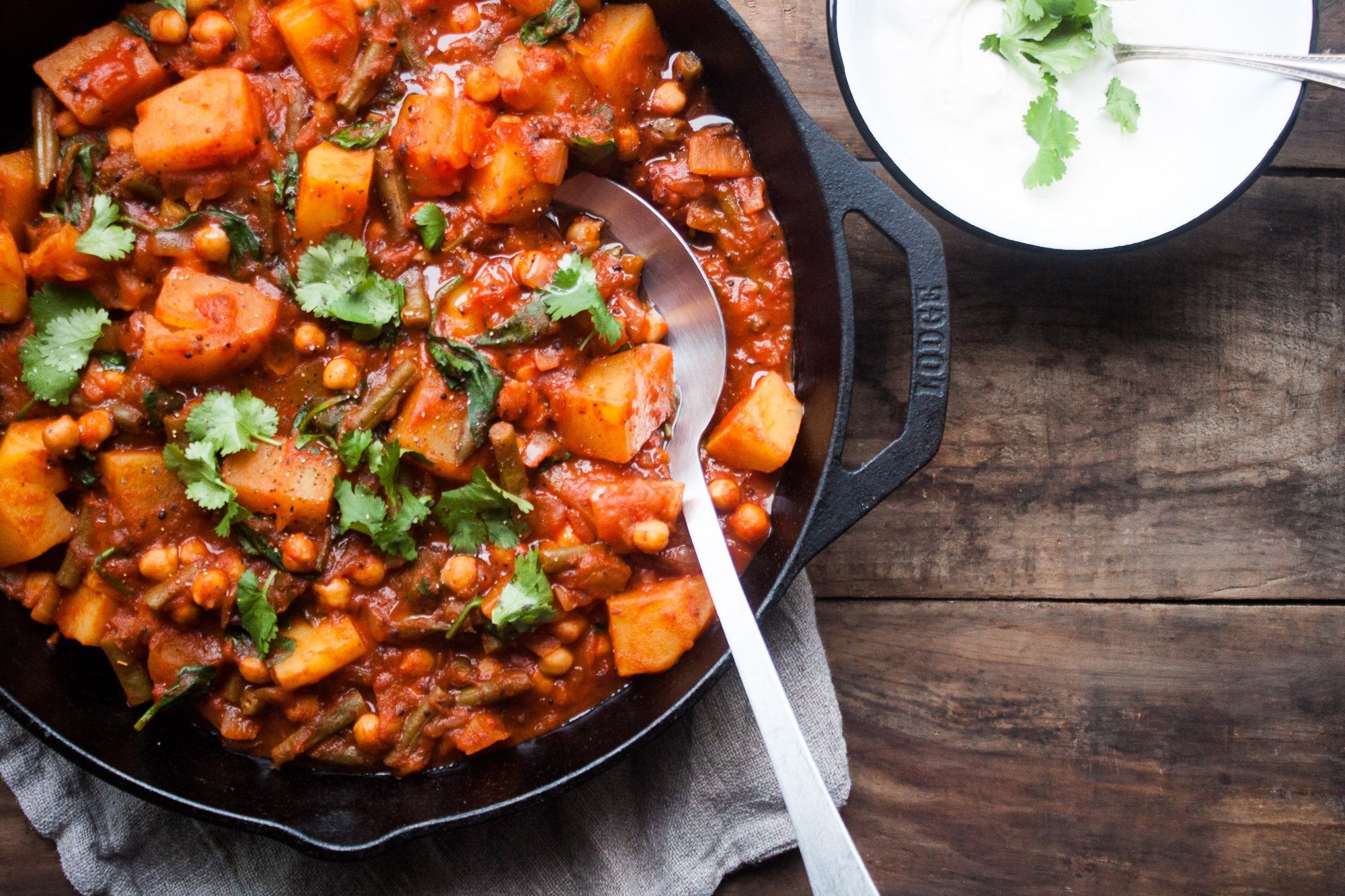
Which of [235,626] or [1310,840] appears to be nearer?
[235,626]

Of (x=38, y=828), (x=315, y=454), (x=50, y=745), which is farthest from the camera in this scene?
(x=38, y=828)

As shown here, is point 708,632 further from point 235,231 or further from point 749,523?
point 235,231

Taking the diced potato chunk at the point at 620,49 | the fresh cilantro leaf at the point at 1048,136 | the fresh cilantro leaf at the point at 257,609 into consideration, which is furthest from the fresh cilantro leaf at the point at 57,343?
the fresh cilantro leaf at the point at 1048,136

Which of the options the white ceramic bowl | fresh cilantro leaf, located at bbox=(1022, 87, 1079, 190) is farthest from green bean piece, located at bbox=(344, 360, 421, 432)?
fresh cilantro leaf, located at bbox=(1022, 87, 1079, 190)

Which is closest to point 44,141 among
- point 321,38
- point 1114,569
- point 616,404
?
point 321,38

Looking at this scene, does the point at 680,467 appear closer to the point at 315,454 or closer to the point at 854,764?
the point at 315,454

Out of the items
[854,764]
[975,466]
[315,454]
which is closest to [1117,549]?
[975,466]
